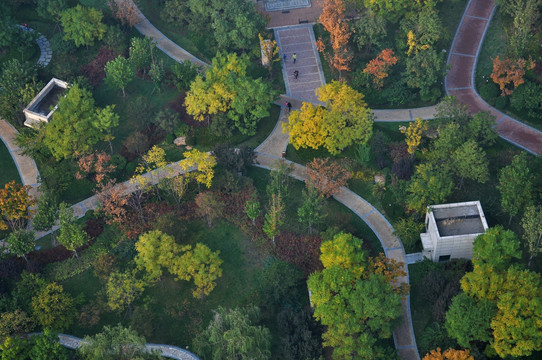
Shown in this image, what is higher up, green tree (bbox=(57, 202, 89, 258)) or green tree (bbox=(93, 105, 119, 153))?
green tree (bbox=(93, 105, 119, 153))

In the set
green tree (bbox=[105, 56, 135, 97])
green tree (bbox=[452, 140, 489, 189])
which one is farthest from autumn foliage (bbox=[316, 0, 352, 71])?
green tree (bbox=[105, 56, 135, 97])

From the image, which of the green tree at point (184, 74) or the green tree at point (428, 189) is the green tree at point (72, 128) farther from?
the green tree at point (428, 189)

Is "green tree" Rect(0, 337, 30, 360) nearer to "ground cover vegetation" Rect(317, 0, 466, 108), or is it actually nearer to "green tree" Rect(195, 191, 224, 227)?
"green tree" Rect(195, 191, 224, 227)

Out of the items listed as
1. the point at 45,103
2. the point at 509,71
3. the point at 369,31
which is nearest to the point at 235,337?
the point at 45,103

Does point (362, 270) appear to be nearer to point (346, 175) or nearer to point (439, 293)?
point (439, 293)

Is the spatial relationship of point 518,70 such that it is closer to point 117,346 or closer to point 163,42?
point 163,42

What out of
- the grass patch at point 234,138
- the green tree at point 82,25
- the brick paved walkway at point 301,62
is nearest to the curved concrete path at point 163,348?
the grass patch at point 234,138
